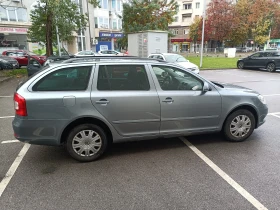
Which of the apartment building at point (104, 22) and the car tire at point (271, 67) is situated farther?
the apartment building at point (104, 22)

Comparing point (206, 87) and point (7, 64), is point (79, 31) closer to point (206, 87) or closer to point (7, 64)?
point (7, 64)

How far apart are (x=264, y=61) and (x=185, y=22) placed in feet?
153

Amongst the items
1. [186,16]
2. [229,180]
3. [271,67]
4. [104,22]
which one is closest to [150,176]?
[229,180]

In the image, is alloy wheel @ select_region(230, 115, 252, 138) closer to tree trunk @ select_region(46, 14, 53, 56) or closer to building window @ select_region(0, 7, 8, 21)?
tree trunk @ select_region(46, 14, 53, 56)

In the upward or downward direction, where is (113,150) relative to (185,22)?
downward

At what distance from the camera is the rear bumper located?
3186 millimetres

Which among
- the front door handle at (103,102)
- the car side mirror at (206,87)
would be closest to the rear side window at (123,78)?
the front door handle at (103,102)

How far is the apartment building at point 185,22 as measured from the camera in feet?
184

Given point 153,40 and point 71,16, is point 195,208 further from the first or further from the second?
point 71,16

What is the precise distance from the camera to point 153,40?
1605 cm

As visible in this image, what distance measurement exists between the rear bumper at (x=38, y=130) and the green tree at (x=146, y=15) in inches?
954

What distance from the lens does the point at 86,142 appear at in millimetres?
3459

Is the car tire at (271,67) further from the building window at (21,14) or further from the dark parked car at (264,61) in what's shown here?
the building window at (21,14)

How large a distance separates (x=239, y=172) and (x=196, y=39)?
2077 inches
